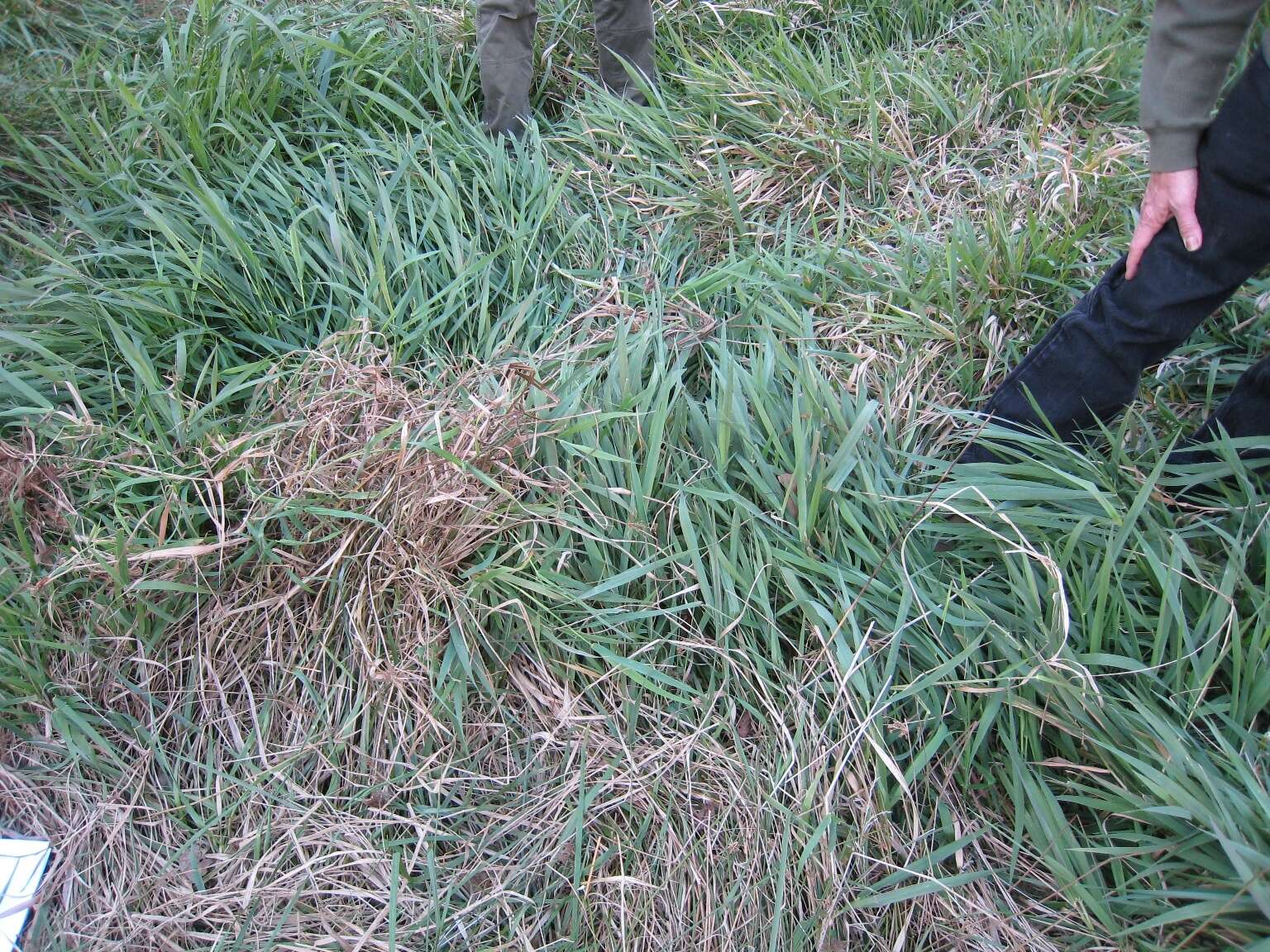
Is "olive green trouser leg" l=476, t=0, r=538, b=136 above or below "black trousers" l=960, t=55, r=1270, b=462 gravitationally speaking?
above

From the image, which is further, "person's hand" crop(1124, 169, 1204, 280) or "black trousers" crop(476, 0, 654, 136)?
"black trousers" crop(476, 0, 654, 136)

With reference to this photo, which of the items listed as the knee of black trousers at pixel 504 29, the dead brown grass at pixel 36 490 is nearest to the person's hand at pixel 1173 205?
the knee of black trousers at pixel 504 29

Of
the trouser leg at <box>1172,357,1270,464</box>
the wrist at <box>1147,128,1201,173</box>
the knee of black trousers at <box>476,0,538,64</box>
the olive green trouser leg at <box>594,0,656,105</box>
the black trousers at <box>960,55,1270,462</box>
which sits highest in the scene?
the knee of black trousers at <box>476,0,538,64</box>

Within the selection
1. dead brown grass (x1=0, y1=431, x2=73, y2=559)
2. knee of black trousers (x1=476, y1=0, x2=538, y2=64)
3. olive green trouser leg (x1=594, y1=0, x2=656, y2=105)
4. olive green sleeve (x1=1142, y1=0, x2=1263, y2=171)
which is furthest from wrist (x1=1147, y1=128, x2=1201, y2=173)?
dead brown grass (x1=0, y1=431, x2=73, y2=559)

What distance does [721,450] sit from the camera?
1.72m

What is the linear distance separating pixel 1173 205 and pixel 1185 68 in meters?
0.21

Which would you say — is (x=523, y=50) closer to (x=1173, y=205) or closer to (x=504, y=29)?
(x=504, y=29)

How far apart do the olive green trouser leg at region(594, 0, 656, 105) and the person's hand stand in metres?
1.59

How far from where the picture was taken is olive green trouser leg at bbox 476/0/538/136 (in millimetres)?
2441

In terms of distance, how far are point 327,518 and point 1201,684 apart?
156cm

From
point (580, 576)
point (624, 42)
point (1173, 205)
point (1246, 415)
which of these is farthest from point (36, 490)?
point (1246, 415)

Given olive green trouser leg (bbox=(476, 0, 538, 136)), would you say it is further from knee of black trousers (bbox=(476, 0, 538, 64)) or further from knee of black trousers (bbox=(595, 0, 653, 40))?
knee of black trousers (bbox=(595, 0, 653, 40))

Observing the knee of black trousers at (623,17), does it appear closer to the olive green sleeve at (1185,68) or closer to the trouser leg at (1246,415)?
A: the olive green sleeve at (1185,68)

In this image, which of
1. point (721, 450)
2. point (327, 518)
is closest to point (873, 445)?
point (721, 450)
